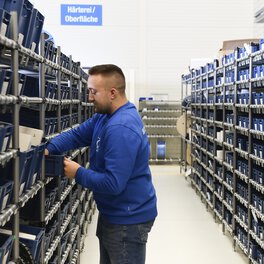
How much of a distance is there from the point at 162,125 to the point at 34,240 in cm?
1034

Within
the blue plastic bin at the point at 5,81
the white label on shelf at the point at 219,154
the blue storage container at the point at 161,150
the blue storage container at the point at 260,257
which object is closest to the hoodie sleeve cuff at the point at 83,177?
the blue plastic bin at the point at 5,81

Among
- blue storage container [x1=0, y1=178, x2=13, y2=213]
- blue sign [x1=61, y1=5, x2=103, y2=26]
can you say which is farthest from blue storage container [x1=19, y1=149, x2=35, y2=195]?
blue sign [x1=61, y1=5, x2=103, y2=26]

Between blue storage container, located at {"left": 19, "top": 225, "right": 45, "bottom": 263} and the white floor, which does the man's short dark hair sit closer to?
blue storage container, located at {"left": 19, "top": 225, "right": 45, "bottom": 263}

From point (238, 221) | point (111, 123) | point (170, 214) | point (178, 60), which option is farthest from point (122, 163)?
point (178, 60)

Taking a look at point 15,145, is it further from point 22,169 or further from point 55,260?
point 55,260

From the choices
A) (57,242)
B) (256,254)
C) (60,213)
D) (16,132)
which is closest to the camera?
(16,132)

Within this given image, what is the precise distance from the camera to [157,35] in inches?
514

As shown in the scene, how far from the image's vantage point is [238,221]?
17.5 feet

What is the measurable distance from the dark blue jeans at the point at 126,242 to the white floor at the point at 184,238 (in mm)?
2350

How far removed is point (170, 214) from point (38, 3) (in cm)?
843

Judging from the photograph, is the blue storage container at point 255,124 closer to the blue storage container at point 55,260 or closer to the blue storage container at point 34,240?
the blue storage container at point 55,260

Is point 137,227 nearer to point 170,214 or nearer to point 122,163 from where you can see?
point 122,163

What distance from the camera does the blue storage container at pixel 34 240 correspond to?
264 cm

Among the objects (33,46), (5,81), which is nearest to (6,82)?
(5,81)
